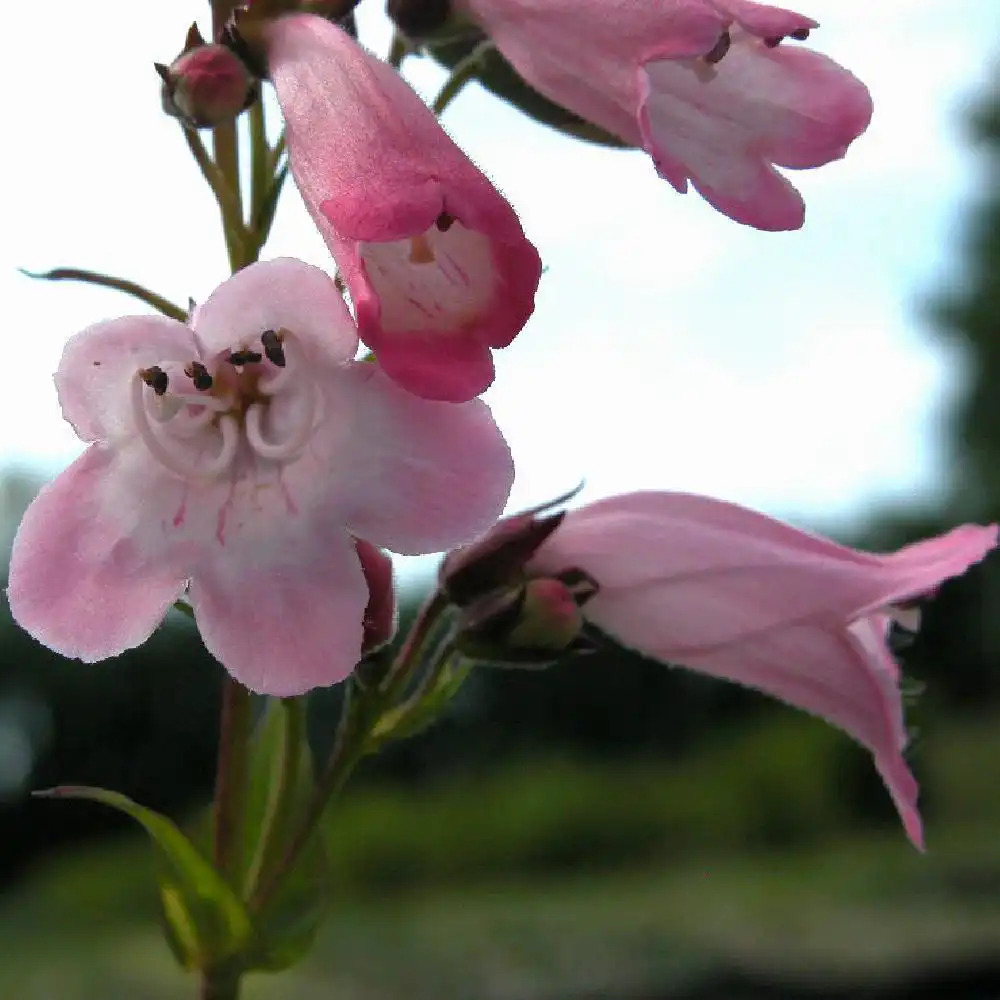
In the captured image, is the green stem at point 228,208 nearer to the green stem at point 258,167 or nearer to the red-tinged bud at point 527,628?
the green stem at point 258,167

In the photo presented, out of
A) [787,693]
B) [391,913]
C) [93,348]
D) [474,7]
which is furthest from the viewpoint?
[391,913]

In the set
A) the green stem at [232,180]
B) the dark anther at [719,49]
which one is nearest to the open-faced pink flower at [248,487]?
the green stem at [232,180]

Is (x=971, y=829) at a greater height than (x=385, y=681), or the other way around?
(x=385, y=681)

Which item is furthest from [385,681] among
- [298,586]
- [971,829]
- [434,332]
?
[971,829]

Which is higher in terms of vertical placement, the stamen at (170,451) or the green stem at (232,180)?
the green stem at (232,180)

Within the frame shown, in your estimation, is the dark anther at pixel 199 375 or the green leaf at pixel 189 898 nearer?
the dark anther at pixel 199 375

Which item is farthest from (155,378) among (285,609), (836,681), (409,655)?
(836,681)

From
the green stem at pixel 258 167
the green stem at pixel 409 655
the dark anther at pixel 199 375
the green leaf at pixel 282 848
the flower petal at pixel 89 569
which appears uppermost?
the green stem at pixel 258 167

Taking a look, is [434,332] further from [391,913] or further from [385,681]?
[391,913]
